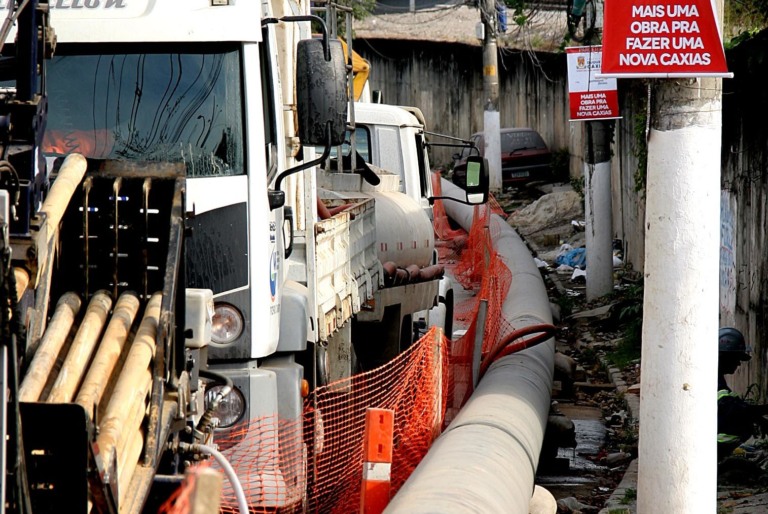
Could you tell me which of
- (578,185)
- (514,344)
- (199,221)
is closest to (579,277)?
(578,185)

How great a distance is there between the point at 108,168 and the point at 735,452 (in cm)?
517

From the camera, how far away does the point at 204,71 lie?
593 cm

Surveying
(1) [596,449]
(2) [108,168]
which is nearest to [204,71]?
(2) [108,168]

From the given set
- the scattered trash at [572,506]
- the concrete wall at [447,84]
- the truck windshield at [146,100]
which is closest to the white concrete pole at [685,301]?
the scattered trash at [572,506]

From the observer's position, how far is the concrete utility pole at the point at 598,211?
15.7 meters

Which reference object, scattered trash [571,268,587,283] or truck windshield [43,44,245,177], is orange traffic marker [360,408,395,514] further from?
scattered trash [571,268,587,283]

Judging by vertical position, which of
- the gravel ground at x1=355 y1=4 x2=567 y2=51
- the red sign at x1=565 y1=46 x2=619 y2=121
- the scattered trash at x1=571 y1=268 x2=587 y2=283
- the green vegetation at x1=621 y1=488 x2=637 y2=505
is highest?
the gravel ground at x1=355 y1=4 x2=567 y2=51

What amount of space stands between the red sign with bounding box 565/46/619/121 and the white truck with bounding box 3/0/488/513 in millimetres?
7595

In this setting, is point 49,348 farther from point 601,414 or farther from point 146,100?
point 601,414

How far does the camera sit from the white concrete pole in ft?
19.7

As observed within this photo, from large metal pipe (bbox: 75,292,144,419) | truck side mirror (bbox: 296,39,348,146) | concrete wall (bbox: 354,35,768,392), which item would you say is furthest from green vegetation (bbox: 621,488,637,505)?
large metal pipe (bbox: 75,292,144,419)

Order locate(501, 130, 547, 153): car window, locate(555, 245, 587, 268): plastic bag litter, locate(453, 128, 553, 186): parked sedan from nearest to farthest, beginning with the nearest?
locate(555, 245, 587, 268): plastic bag litter < locate(453, 128, 553, 186): parked sedan < locate(501, 130, 547, 153): car window

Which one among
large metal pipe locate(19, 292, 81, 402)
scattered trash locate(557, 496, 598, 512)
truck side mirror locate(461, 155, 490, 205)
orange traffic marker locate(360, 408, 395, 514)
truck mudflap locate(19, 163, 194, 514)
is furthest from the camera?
truck side mirror locate(461, 155, 490, 205)

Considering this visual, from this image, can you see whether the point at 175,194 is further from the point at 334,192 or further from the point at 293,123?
the point at 334,192
